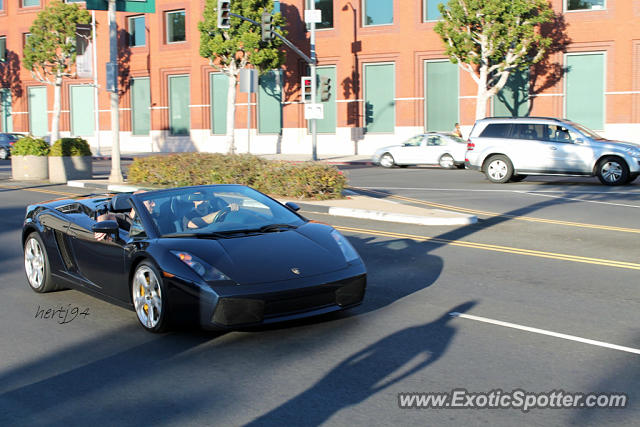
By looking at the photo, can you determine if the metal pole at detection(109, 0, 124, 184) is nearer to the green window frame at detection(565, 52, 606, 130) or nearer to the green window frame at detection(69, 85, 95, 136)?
the green window frame at detection(565, 52, 606, 130)

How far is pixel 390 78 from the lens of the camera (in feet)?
141

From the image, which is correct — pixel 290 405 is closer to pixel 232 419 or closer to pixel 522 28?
pixel 232 419

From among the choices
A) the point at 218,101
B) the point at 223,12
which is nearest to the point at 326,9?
the point at 218,101

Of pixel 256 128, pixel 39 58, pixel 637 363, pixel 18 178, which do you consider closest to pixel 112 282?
pixel 637 363

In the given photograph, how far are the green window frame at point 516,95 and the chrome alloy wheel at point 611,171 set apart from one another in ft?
57.0

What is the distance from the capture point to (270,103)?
46.9 metres

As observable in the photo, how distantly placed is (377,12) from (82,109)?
24.5m

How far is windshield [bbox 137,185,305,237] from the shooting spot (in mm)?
7336

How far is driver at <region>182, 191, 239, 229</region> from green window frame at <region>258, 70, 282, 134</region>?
3911 centimetres

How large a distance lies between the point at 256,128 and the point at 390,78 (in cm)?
910

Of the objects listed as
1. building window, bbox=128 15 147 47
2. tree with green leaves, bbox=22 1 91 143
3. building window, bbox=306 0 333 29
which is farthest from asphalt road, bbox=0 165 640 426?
building window, bbox=128 15 147 47

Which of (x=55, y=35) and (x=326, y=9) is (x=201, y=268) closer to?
(x=326, y=9)

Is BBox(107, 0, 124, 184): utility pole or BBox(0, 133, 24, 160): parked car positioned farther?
BBox(0, 133, 24, 160): parked car

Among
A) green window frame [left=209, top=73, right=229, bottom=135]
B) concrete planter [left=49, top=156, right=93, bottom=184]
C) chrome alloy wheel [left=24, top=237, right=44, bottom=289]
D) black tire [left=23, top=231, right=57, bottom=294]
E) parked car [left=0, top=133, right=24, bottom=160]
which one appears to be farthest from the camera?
green window frame [left=209, top=73, right=229, bottom=135]
